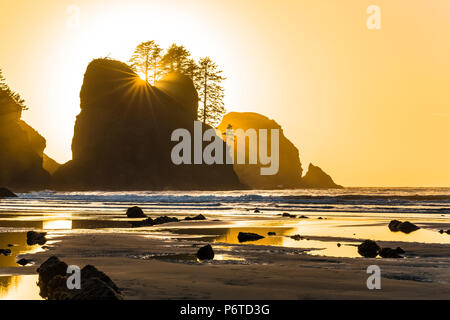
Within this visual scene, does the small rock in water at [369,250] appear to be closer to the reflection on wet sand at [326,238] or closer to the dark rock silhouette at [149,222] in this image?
the reflection on wet sand at [326,238]

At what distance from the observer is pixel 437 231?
81.1 feet

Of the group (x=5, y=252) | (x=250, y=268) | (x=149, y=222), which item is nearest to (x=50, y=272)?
(x=250, y=268)

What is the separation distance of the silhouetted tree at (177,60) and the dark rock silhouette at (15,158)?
106 ft

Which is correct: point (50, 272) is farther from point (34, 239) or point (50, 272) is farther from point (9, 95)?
point (9, 95)

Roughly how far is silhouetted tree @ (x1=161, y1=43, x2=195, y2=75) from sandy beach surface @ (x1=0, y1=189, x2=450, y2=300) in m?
101

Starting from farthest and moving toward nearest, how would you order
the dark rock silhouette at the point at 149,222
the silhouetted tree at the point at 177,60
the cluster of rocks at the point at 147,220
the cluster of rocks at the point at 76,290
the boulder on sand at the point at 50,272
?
the silhouetted tree at the point at 177,60 → the cluster of rocks at the point at 147,220 → the dark rock silhouette at the point at 149,222 → the boulder on sand at the point at 50,272 → the cluster of rocks at the point at 76,290

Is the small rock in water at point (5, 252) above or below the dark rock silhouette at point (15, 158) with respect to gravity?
below

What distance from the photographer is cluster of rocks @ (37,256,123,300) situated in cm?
821

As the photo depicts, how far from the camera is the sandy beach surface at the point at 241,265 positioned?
9.69 metres

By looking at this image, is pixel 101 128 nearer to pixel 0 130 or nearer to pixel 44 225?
pixel 0 130

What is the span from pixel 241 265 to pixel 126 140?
89.8 meters

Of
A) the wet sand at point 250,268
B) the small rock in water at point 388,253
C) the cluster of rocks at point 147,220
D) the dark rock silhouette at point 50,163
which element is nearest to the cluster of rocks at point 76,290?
the wet sand at point 250,268

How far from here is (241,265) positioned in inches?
516
